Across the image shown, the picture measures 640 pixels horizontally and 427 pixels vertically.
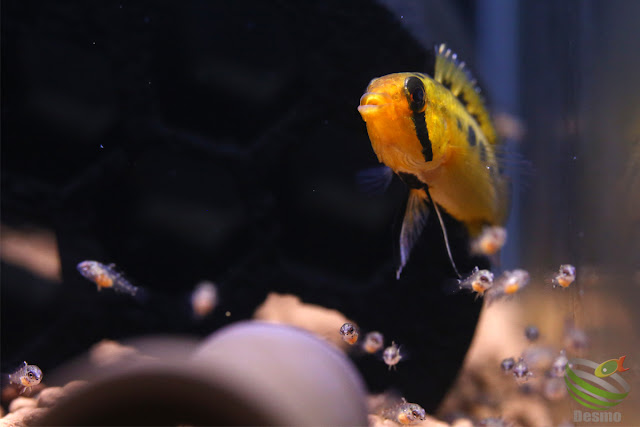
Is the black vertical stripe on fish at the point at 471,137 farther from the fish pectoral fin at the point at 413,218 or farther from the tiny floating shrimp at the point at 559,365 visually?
the tiny floating shrimp at the point at 559,365

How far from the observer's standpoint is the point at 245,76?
288 cm

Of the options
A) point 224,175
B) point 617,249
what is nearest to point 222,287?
point 224,175

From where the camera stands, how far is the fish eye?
62.5 inches

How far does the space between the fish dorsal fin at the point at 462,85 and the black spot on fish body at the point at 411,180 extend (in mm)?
535

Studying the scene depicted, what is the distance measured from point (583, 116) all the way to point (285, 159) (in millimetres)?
1866

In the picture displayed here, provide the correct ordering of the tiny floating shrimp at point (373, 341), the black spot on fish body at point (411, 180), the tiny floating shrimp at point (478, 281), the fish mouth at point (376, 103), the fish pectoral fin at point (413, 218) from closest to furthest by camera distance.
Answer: the fish mouth at point (376, 103) → the black spot on fish body at point (411, 180) → the fish pectoral fin at point (413, 218) → the tiny floating shrimp at point (478, 281) → the tiny floating shrimp at point (373, 341)

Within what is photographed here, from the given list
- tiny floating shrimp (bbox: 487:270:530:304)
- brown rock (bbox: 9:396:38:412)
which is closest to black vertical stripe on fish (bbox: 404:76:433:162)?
tiny floating shrimp (bbox: 487:270:530:304)

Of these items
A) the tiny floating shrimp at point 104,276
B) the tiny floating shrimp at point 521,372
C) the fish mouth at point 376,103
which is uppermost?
the fish mouth at point 376,103

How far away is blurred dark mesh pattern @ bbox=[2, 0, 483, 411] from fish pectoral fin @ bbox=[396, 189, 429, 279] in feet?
1.48

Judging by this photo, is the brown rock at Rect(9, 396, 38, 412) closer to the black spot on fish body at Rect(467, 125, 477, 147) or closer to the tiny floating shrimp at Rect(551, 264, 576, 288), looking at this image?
the black spot on fish body at Rect(467, 125, 477, 147)

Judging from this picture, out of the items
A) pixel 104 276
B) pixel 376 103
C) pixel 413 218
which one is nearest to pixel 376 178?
pixel 413 218

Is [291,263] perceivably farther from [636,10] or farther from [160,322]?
[636,10]

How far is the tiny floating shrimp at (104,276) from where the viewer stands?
274 centimetres
